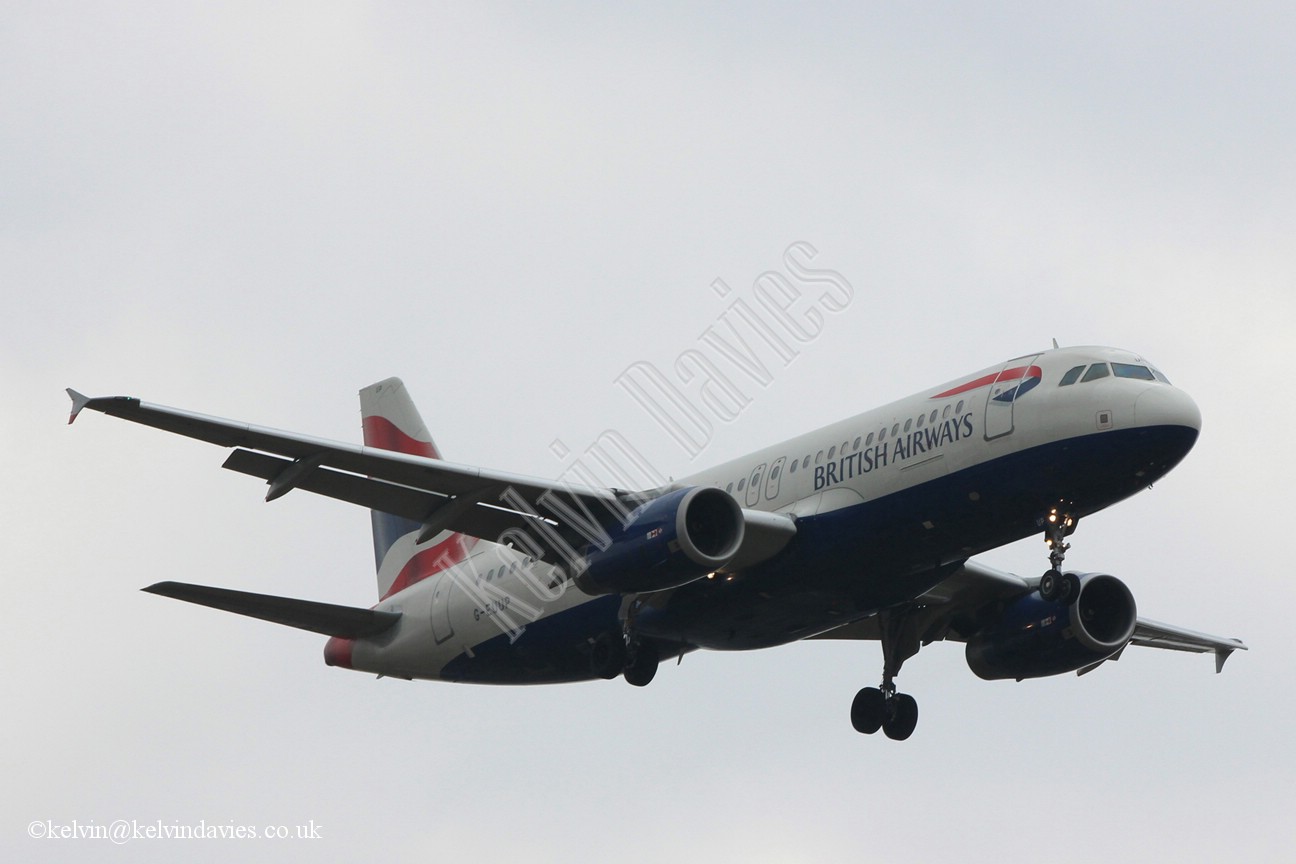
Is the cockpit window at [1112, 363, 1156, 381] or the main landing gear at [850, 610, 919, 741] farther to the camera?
the main landing gear at [850, 610, 919, 741]

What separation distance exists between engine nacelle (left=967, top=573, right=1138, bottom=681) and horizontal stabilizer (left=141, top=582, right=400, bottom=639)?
12.3 meters

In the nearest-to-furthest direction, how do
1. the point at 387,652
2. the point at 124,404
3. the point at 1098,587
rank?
the point at 124,404, the point at 1098,587, the point at 387,652

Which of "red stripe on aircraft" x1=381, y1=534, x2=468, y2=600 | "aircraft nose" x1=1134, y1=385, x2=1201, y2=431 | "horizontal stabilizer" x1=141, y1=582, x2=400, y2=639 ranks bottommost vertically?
"horizontal stabilizer" x1=141, y1=582, x2=400, y2=639

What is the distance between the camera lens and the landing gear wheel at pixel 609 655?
1342 inches

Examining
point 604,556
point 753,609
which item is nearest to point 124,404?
point 604,556

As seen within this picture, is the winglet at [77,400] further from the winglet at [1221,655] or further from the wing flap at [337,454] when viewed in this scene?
the winglet at [1221,655]

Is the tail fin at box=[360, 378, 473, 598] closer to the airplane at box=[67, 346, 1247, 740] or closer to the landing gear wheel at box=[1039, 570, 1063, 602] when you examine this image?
the airplane at box=[67, 346, 1247, 740]

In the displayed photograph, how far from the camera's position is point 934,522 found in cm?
3012

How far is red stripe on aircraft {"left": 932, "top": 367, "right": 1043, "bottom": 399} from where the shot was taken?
29.9 meters

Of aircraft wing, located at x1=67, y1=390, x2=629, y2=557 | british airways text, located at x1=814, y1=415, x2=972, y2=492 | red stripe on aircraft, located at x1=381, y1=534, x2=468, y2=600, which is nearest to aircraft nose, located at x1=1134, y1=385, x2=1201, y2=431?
british airways text, located at x1=814, y1=415, x2=972, y2=492

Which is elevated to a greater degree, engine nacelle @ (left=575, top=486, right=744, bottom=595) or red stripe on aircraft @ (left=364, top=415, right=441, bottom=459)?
red stripe on aircraft @ (left=364, top=415, right=441, bottom=459)

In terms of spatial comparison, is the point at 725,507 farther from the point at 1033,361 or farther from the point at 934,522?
the point at 1033,361

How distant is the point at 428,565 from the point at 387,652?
2371 millimetres

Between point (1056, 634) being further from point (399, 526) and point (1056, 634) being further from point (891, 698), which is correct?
point (399, 526)
